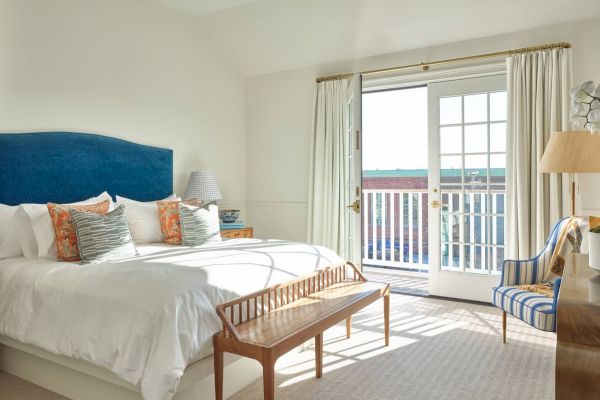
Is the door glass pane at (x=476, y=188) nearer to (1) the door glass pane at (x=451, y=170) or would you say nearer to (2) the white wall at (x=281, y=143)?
(1) the door glass pane at (x=451, y=170)

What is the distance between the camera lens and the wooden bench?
1976 mm

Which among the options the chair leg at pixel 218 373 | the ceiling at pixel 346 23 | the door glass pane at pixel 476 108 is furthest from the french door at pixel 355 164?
the chair leg at pixel 218 373

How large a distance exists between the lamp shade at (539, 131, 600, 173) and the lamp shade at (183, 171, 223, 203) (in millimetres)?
2991

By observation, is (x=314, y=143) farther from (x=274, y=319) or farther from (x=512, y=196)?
(x=274, y=319)

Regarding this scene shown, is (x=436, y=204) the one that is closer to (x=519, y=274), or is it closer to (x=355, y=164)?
(x=355, y=164)

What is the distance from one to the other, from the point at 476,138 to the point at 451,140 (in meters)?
0.23

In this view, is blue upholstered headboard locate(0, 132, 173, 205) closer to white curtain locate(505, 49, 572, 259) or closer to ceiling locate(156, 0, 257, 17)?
ceiling locate(156, 0, 257, 17)

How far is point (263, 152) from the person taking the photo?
17.6ft

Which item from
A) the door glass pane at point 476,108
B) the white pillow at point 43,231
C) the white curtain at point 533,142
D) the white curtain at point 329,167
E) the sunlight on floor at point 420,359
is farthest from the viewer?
the white curtain at point 329,167

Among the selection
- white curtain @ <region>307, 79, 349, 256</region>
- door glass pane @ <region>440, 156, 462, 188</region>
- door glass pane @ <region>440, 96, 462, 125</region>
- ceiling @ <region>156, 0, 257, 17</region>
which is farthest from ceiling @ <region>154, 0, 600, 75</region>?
door glass pane @ <region>440, 156, 462, 188</region>

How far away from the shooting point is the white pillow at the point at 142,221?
3.52 meters

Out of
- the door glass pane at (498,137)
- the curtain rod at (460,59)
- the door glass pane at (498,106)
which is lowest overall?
the door glass pane at (498,137)

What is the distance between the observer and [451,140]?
433cm

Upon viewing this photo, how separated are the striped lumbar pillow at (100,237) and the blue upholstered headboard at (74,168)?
2.17 feet
